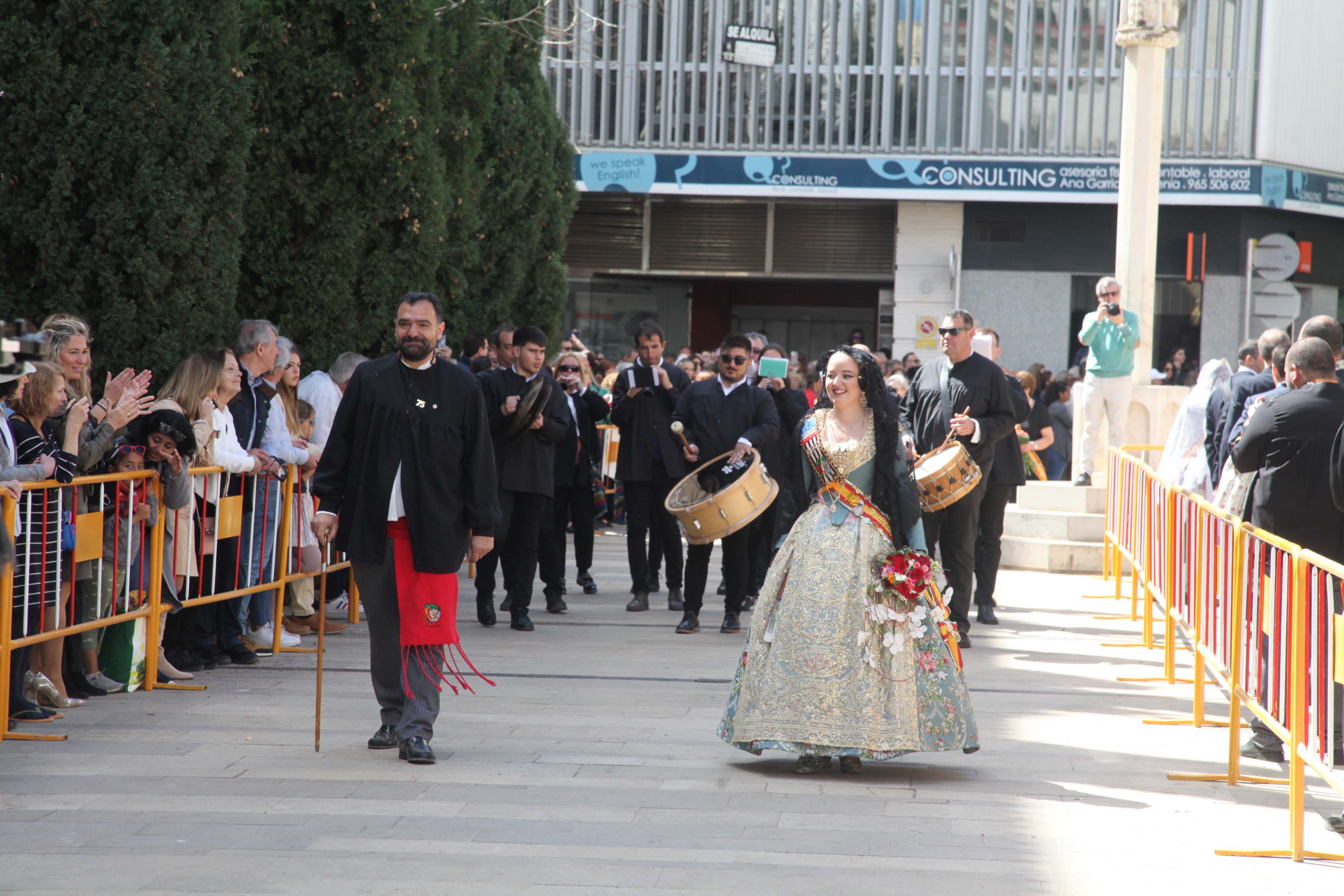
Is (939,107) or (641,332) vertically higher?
(939,107)

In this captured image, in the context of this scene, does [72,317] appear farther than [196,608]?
No

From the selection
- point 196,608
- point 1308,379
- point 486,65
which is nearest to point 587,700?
point 196,608

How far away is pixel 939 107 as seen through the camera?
27.3 metres

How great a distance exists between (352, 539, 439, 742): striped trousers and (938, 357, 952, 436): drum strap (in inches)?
168

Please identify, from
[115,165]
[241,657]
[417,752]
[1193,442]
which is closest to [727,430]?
[1193,442]

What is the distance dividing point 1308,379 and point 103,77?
21.8ft

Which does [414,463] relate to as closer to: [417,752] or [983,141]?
[417,752]

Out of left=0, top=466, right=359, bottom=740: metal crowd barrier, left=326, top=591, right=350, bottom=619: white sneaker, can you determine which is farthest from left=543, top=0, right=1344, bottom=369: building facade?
left=0, top=466, right=359, bottom=740: metal crowd barrier

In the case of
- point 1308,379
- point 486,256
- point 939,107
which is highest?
point 939,107

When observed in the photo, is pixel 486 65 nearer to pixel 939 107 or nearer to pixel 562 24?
pixel 562 24

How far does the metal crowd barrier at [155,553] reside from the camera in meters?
6.53

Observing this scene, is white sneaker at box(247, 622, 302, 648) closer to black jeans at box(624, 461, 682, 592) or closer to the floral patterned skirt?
black jeans at box(624, 461, 682, 592)

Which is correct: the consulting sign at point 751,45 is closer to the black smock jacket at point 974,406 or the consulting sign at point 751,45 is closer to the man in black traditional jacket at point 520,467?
the man in black traditional jacket at point 520,467

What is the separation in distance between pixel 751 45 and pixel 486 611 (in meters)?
19.4
